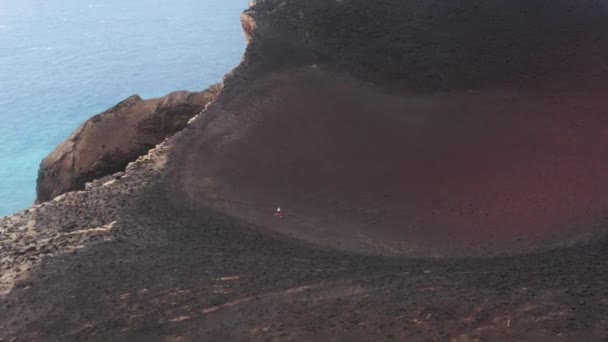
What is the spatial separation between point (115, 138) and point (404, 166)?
8.76m

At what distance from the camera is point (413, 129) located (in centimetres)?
1284

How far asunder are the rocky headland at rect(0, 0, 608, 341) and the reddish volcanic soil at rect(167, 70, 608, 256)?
4 cm

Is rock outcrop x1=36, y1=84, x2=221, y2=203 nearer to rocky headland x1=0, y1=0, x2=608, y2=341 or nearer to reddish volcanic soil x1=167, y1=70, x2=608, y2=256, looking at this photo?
rocky headland x1=0, y1=0, x2=608, y2=341

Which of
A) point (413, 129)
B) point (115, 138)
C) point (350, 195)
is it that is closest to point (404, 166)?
point (413, 129)

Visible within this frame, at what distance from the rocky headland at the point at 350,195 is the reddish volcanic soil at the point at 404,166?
0.04m

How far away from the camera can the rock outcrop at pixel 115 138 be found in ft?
53.7

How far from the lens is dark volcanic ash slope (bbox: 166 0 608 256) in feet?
34.2

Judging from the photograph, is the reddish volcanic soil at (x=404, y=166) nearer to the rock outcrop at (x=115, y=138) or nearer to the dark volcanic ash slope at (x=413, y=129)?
the dark volcanic ash slope at (x=413, y=129)

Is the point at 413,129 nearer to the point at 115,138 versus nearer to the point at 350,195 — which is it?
the point at 350,195

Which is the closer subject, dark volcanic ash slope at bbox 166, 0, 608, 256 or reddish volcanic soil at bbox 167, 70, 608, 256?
reddish volcanic soil at bbox 167, 70, 608, 256

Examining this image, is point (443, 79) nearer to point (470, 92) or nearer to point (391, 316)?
point (470, 92)

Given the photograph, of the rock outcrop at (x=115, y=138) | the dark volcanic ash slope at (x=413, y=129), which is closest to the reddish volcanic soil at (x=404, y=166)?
the dark volcanic ash slope at (x=413, y=129)

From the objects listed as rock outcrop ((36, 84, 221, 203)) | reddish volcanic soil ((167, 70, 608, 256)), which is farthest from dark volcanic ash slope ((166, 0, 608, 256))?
rock outcrop ((36, 84, 221, 203))

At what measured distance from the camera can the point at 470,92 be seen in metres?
13.8
